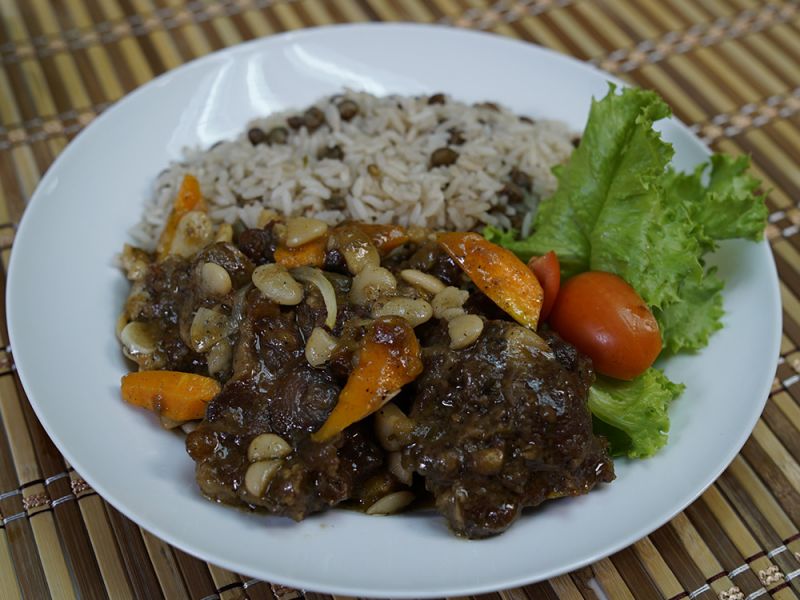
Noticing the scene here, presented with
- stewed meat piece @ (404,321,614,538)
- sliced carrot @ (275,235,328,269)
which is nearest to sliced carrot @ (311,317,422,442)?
stewed meat piece @ (404,321,614,538)

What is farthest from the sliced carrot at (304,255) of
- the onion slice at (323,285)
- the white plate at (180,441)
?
the white plate at (180,441)

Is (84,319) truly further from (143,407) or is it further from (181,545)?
(181,545)

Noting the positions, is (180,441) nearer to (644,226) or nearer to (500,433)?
(500,433)

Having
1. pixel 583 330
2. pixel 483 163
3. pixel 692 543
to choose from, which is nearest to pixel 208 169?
pixel 483 163

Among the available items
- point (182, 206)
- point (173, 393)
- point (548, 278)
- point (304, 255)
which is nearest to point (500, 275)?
point (548, 278)

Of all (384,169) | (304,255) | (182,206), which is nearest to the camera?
(304,255)

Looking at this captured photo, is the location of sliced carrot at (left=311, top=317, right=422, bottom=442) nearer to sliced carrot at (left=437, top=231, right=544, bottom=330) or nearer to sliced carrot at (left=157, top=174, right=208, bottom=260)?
sliced carrot at (left=437, top=231, right=544, bottom=330)

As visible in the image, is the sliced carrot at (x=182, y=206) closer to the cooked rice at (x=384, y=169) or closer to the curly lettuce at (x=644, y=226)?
the cooked rice at (x=384, y=169)
